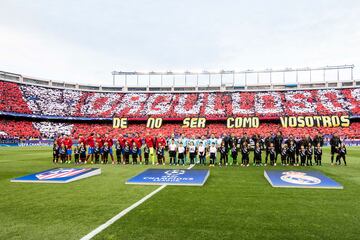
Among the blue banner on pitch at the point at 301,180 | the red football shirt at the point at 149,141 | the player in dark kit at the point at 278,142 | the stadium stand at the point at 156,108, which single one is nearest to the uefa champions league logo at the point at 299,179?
the blue banner on pitch at the point at 301,180

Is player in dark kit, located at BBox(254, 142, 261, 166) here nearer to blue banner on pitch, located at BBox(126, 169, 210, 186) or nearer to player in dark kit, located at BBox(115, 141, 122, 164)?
blue banner on pitch, located at BBox(126, 169, 210, 186)

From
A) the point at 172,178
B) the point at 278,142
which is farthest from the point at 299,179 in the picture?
the point at 278,142

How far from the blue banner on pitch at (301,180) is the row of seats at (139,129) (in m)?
33.1

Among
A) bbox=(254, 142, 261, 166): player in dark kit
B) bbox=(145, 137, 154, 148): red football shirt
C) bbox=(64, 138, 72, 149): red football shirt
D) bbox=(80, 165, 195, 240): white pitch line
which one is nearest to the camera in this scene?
bbox=(80, 165, 195, 240): white pitch line

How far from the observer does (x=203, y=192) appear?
30.6 ft

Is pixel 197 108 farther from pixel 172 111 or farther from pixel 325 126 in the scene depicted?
pixel 325 126

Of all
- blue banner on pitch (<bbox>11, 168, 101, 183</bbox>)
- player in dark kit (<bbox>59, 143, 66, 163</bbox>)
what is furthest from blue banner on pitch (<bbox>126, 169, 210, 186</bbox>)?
player in dark kit (<bbox>59, 143, 66, 163</bbox>)

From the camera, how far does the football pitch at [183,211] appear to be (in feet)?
18.4

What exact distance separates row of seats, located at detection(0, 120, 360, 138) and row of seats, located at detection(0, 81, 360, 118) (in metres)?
2.00

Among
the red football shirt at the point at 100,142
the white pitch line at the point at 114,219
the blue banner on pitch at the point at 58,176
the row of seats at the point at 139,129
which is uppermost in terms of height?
the row of seats at the point at 139,129

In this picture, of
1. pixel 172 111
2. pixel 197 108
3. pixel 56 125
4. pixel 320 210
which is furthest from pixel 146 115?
pixel 320 210

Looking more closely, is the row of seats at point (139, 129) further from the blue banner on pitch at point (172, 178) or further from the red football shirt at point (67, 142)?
the blue banner on pitch at point (172, 178)

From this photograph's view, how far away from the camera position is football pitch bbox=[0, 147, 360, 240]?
5.60 metres

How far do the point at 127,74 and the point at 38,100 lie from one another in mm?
22459
